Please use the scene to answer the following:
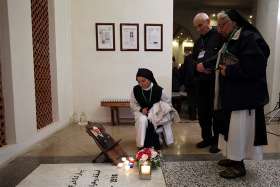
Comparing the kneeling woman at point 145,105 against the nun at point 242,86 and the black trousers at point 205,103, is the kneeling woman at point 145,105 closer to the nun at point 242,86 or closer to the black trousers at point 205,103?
the black trousers at point 205,103

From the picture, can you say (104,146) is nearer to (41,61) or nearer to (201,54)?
(201,54)

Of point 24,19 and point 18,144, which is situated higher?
point 24,19

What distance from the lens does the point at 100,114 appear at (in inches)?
177

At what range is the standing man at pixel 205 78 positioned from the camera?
289cm

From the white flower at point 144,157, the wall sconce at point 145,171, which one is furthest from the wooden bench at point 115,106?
the wall sconce at point 145,171

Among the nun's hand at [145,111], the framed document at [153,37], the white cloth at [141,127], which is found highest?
the framed document at [153,37]

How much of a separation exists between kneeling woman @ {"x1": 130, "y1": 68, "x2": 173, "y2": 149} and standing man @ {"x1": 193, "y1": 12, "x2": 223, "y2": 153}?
0.41 metres

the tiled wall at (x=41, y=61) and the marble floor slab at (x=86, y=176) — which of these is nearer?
the marble floor slab at (x=86, y=176)

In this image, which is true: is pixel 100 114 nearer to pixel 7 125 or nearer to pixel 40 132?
pixel 40 132

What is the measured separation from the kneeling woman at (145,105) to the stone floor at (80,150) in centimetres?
18

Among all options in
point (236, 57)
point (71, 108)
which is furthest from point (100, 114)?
point (236, 57)

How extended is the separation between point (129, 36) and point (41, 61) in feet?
5.03

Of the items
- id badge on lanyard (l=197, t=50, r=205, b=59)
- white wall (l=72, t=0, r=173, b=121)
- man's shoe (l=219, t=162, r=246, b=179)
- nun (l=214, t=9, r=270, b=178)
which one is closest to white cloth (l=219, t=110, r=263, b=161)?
nun (l=214, t=9, r=270, b=178)

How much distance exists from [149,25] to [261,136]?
2782mm
